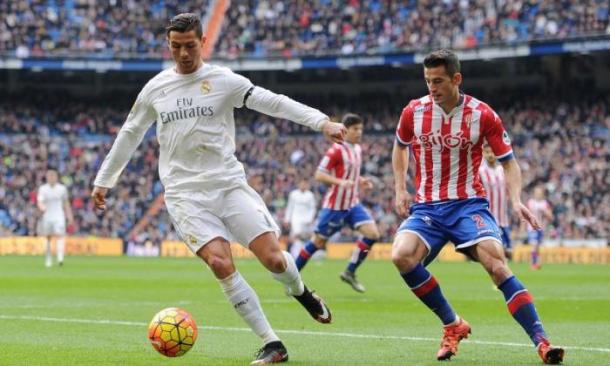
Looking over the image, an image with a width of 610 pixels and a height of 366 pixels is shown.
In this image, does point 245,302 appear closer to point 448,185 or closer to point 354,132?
point 448,185

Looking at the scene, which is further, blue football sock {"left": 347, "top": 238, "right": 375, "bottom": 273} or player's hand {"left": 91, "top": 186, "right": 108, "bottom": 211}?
blue football sock {"left": 347, "top": 238, "right": 375, "bottom": 273}

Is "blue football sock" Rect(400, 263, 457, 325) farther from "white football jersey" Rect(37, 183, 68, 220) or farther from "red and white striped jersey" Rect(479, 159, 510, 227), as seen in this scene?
"white football jersey" Rect(37, 183, 68, 220)

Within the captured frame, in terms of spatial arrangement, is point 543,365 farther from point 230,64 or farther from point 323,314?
point 230,64

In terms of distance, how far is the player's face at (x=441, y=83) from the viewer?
882cm

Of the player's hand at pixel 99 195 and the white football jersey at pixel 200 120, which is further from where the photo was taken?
the player's hand at pixel 99 195

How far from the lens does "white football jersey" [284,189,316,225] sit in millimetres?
32353

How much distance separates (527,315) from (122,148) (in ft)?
11.1

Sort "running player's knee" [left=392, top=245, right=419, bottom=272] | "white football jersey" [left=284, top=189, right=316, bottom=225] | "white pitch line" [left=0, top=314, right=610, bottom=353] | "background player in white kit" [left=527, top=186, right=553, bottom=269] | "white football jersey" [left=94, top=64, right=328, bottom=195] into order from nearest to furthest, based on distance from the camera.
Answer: "white football jersey" [left=94, top=64, right=328, bottom=195]
"running player's knee" [left=392, top=245, right=419, bottom=272]
"white pitch line" [left=0, top=314, right=610, bottom=353]
"background player in white kit" [left=527, top=186, right=553, bottom=269]
"white football jersey" [left=284, top=189, right=316, bottom=225]

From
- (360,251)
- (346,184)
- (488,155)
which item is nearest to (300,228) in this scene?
(488,155)

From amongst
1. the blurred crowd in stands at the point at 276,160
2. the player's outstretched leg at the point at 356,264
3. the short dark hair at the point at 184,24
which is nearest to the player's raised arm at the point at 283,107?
the short dark hair at the point at 184,24

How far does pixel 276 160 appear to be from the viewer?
157 ft

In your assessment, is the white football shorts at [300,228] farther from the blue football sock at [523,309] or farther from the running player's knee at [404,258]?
the blue football sock at [523,309]

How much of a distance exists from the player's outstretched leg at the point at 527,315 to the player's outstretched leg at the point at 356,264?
918 cm

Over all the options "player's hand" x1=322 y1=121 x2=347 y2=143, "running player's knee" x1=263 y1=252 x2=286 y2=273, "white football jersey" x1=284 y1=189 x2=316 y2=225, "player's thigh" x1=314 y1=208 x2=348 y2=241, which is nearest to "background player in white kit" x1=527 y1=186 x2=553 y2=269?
"white football jersey" x1=284 y1=189 x2=316 y2=225
